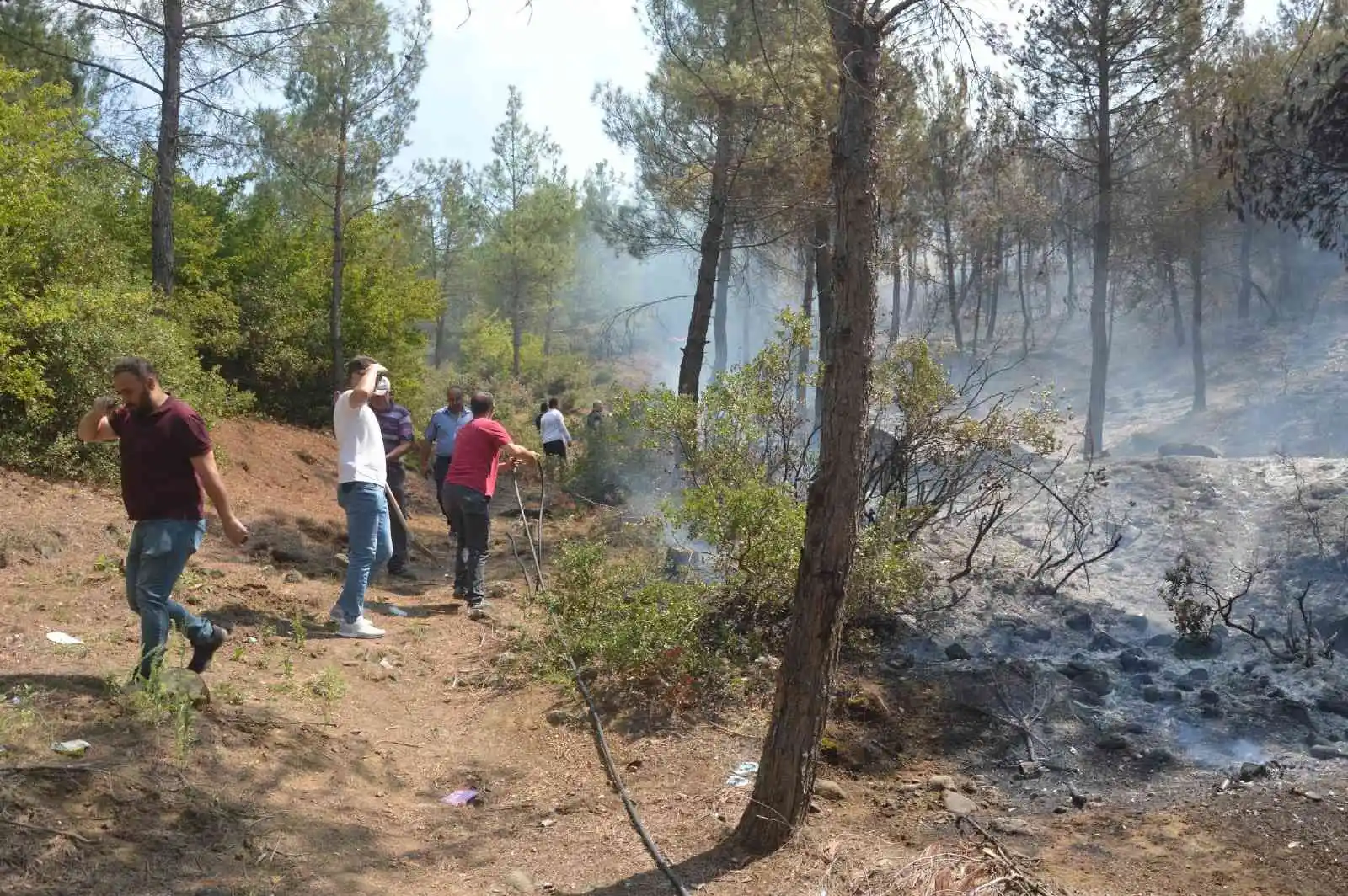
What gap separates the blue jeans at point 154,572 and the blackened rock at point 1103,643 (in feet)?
20.4

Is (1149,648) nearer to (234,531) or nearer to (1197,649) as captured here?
(1197,649)

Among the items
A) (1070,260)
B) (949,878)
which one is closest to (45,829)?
(949,878)

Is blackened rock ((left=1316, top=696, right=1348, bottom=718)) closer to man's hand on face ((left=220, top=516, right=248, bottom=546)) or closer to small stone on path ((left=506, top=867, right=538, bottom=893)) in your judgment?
small stone on path ((left=506, top=867, right=538, bottom=893))

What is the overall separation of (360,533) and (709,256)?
26.0 ft

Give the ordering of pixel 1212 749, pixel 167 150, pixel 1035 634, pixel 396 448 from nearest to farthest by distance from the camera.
Result: pixel 1212 749, pixel 1035 634, pixel 396 448, pixel 167 150

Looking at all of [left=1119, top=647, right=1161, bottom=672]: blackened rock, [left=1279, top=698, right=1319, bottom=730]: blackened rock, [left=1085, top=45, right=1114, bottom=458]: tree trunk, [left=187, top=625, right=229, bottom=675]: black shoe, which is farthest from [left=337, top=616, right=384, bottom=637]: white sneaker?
[left=1085, top=45, right=1114, bottom=458]: tree trunk

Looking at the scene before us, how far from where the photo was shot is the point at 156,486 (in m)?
4.70

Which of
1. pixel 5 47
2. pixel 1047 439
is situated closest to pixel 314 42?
pixel 5 47

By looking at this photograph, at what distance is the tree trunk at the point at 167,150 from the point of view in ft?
43.3

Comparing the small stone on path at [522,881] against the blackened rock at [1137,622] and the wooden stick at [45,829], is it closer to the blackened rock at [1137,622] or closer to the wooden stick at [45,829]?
the wooden stick at [45,829]

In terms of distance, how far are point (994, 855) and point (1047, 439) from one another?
17.4ft

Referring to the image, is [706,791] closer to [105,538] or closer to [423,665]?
[423,665]

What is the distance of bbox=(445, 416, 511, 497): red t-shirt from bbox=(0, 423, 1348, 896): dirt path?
5.42 feet

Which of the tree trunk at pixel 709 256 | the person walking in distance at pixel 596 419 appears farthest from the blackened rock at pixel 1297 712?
the person walking in distance at pixel 596 419
